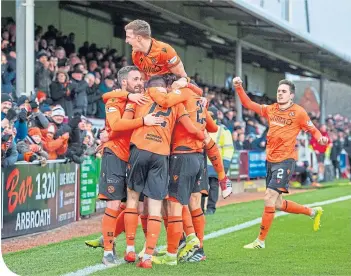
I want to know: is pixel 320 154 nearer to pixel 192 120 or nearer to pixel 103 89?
pixel 103 89

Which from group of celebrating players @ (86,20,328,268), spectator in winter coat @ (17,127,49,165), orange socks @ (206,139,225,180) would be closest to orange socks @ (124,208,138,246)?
group of celebrating players @ (86,20,328,268)

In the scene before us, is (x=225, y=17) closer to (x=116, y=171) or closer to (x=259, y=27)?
(x=259, y=27)

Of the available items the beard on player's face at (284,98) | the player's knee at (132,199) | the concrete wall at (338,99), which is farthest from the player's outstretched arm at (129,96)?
the concrete wall at (338,99)

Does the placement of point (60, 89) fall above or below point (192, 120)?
above

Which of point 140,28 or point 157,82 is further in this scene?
point 157,82

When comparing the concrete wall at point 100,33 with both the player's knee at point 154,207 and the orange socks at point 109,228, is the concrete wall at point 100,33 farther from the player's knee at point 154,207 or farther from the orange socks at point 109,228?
the player's knee at point 154,207

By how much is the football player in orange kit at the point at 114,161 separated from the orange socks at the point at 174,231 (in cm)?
50

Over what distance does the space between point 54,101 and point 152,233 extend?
9274 mm

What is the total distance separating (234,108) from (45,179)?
17.4 metres

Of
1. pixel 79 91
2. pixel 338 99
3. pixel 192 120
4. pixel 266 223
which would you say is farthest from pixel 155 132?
pixel 338 99

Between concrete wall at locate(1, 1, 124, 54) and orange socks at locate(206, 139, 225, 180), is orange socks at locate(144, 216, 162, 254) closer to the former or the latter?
orange socks at locate(206, 139, 225, 180)

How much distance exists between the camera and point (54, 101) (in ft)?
57.9

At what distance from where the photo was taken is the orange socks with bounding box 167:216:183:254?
352 inches

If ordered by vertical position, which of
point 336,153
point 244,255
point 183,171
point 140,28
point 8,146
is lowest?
point 244,255
